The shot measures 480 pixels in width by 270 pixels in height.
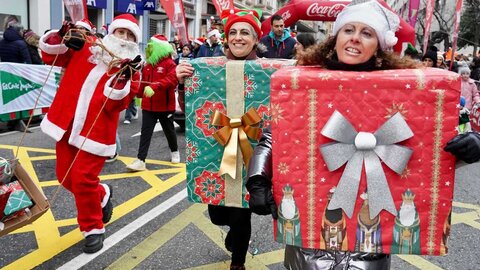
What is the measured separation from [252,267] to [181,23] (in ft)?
23.1

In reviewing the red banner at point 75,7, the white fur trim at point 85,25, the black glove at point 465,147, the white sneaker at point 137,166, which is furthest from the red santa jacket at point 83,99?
the red banner at point 75,7

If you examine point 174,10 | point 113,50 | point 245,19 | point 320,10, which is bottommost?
point 113,50

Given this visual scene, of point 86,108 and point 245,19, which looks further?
point 86,108

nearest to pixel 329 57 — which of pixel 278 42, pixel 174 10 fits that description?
pixel 278 42

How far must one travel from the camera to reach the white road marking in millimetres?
3241

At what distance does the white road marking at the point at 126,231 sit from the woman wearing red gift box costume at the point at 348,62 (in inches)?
72.7

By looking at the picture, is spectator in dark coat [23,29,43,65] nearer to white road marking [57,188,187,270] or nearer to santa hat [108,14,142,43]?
white road marking [57,188,187,270]

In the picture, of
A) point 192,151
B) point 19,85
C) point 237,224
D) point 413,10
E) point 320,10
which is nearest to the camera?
point 192,151

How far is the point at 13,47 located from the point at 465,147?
8880 mm

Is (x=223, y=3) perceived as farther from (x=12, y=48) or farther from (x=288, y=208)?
(x=288, y=208)

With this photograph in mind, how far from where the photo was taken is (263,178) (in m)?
1.88

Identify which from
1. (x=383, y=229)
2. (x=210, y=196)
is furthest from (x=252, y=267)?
(x=383, y=229)

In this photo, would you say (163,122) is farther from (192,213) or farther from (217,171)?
(217,171)

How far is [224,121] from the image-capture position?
2.48 meters
